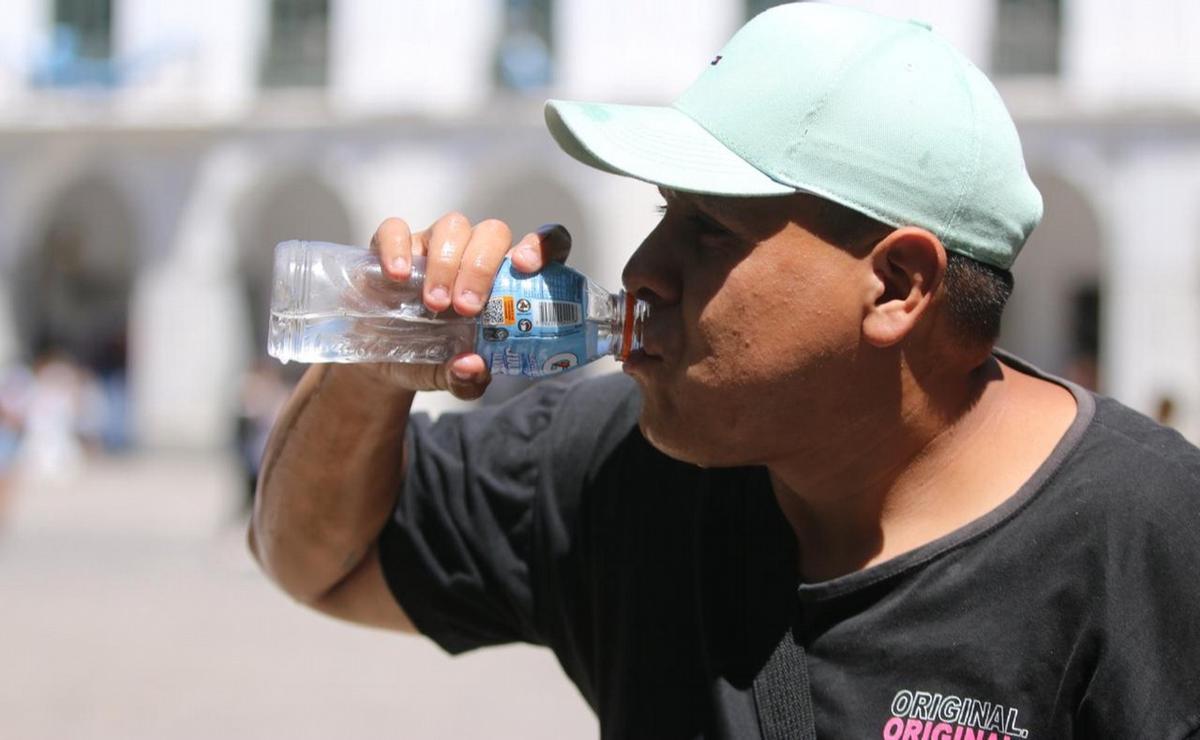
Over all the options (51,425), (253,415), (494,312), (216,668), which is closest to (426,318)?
(494,312)

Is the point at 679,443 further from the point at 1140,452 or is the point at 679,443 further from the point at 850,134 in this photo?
the point at 1140,452

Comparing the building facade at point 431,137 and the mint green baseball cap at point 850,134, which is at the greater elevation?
the mint green baseball cap at point 850,134

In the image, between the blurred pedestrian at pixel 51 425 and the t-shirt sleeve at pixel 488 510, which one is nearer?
the t-shirt sleeve at pixel 488 510

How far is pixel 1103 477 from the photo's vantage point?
175cm

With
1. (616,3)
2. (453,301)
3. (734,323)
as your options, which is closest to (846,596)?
(734,323)

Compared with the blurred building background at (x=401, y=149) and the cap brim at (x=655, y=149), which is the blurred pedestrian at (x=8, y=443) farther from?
the cap brim at (x=655, y=149)

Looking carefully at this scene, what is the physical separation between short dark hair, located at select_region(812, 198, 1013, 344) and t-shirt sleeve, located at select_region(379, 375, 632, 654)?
52cm

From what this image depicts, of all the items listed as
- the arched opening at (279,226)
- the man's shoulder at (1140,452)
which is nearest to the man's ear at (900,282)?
the man's shoulder at (1140,452)

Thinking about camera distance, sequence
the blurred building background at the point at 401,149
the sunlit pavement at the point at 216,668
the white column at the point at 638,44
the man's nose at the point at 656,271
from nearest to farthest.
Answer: the man's nose at the point at 656,271
the sunlit pavement at the point at 216,668
the blurred building background at the point at 401,149
the white column at the point at 638,44

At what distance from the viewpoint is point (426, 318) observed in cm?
214

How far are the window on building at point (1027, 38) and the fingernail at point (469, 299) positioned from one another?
68.0 ft

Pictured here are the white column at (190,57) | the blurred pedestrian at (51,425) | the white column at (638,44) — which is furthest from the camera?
the white column at (190,57)

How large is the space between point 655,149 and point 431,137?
69.6ft

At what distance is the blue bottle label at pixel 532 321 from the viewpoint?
6.78 feet
